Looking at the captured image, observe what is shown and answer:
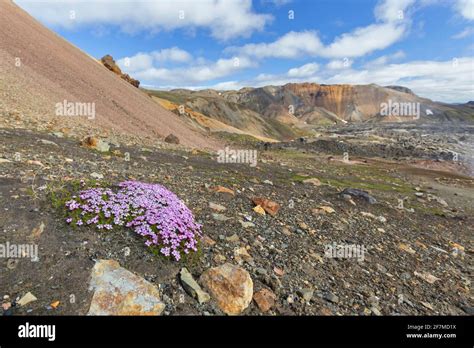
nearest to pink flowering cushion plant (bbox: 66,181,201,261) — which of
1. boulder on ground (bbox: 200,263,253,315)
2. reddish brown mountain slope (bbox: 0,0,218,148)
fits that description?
boulder on ground (bbox: 200,263,253,315)

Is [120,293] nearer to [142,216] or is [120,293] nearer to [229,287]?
[229,287]

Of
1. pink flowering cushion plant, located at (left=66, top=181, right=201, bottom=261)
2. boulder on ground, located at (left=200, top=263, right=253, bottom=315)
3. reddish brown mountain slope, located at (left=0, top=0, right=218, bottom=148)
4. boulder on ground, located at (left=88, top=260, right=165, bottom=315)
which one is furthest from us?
reddish brown mountain slope, located at (left=0, top=0, right=218, bottom=148)

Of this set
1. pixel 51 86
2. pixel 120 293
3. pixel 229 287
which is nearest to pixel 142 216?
pixel 120 293

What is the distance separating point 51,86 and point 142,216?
23.3 metres

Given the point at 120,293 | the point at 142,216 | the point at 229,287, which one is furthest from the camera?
the point at 142,216

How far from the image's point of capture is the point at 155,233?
672 cm

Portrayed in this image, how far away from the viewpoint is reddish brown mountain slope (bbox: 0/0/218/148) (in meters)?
20.2

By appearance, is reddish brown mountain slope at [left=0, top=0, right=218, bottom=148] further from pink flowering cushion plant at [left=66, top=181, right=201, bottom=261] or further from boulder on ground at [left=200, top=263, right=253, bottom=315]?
boulder on ground at [left=200, top=263, right=253, bottom=315]

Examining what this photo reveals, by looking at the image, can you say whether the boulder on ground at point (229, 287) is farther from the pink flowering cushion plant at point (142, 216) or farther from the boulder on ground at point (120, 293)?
the boulder on ground at point (120, 293)

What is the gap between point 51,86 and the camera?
2509 cm

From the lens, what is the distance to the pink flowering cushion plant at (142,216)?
6625 millimetres

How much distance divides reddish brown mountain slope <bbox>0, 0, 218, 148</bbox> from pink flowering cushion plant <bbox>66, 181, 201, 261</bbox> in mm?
12905

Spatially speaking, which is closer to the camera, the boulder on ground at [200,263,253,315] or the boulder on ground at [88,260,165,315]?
the boulder on ground at [88,260,165,315]
